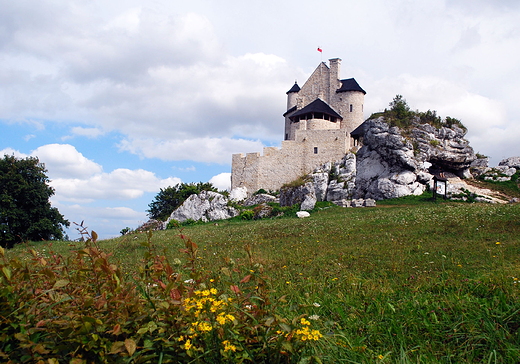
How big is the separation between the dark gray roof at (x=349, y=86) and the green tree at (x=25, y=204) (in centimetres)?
3672

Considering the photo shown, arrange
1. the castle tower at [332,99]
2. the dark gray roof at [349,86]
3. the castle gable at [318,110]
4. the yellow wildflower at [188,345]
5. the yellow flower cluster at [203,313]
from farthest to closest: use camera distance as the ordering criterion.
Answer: the dark gray roof at [349,86]
the castle tower at [332,99]
the castle gable at [318,110]
the yellow flower cluster at [203,313]
the yellow wildflower at [188,345]

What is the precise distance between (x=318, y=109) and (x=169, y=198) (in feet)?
77.0

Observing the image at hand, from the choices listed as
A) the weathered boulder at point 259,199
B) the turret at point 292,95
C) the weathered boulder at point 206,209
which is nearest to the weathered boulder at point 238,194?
the weathered boulder at point 259,199

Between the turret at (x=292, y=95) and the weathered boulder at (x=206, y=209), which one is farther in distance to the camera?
the turret at (x=292, y=95)

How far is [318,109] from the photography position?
150ft

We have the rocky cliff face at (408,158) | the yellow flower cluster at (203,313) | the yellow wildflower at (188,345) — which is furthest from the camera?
the rocky cliff face at (408,158)

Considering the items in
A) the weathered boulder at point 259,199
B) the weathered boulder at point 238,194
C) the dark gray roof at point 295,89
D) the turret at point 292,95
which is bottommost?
the weathered boulder at point 259,199

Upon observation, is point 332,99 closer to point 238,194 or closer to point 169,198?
point 238,194

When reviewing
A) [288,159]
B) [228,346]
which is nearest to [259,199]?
[288,159]

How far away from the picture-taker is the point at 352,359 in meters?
3.54

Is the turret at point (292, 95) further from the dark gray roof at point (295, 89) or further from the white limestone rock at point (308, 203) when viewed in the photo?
the white limestone rock at point (308, 203)

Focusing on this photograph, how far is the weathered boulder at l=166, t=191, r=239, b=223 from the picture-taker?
127 feet

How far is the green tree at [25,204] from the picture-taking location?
31.1 meters

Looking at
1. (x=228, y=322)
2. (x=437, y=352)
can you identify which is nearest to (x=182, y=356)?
(x=228, y=322)
